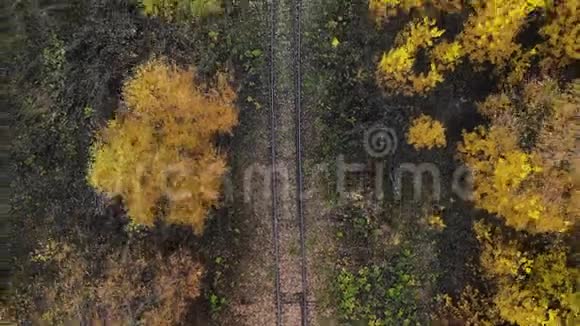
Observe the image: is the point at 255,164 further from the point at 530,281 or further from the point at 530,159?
the point at 530,281

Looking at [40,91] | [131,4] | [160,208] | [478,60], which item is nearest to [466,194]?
[478,60]

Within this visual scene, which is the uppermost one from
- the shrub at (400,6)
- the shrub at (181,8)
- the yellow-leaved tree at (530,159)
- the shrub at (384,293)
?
the shrub at (181,8)

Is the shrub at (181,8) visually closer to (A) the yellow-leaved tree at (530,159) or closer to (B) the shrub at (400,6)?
(B) the shrub at (400,6)

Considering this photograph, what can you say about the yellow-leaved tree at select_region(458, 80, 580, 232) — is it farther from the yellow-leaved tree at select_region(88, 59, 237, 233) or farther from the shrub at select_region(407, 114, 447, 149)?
the yellow-leaved tree at select_region(88, 59, 237, 233)

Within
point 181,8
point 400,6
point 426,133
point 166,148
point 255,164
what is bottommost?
point 255,164

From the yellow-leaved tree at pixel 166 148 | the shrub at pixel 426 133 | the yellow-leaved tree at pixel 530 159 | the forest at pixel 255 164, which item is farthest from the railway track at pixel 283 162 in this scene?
the yellow-leaved tree at pixel 530 159

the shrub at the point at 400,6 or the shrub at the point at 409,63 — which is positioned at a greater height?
the shrub at the point at 400,6

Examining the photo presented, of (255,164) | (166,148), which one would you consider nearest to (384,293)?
(255,164)
